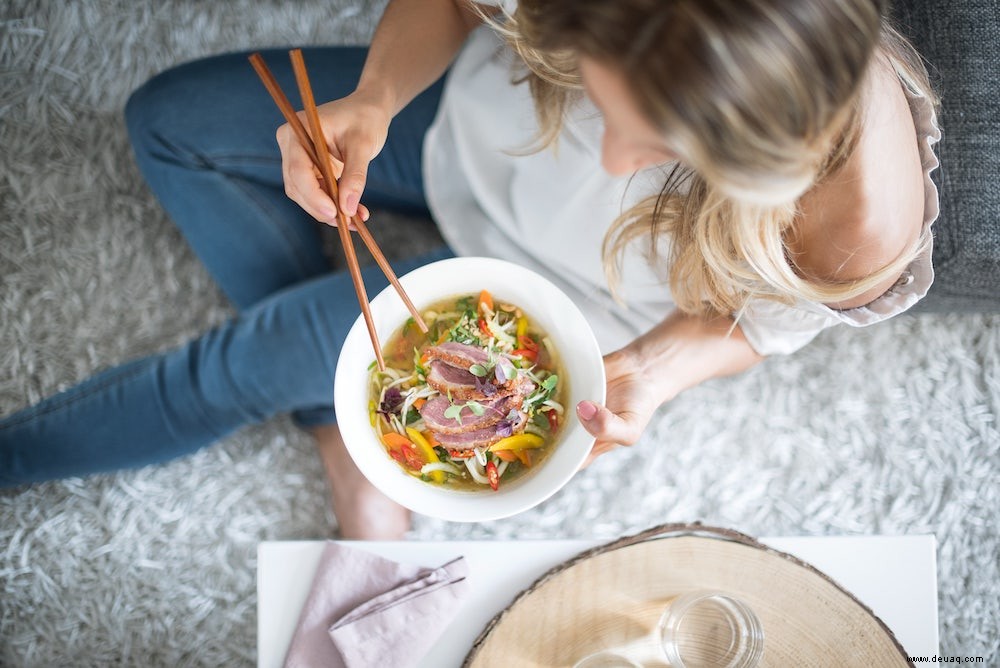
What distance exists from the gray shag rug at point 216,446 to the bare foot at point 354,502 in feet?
0.20

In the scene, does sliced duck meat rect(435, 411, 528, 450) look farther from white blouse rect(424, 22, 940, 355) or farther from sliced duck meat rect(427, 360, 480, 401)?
white blouse rect(424, 22, 940, 355)

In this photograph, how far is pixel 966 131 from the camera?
97cm

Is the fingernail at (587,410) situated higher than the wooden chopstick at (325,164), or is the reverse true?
the wooden chopstick at (325,164)

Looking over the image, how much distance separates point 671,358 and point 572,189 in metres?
0.25

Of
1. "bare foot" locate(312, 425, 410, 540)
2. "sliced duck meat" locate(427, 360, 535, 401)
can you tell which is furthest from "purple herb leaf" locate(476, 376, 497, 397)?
"bare foot" locate(312, 425, 410, 540)

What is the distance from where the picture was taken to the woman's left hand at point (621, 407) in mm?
773

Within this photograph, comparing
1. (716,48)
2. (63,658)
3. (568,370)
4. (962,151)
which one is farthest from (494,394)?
(63,658)

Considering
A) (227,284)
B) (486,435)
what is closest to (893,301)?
(486,435)

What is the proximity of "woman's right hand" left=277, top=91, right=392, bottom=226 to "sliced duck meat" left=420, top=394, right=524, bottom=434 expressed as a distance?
0.23 m

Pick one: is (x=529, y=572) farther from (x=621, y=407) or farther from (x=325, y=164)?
(x=325, y=164)

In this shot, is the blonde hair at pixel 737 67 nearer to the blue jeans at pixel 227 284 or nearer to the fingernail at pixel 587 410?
the fingernail at pixel 587 410

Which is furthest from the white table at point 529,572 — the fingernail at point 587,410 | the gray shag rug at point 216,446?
the gray shag rug at point 216,446

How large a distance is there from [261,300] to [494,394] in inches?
23.1

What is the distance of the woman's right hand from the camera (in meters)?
0.75
